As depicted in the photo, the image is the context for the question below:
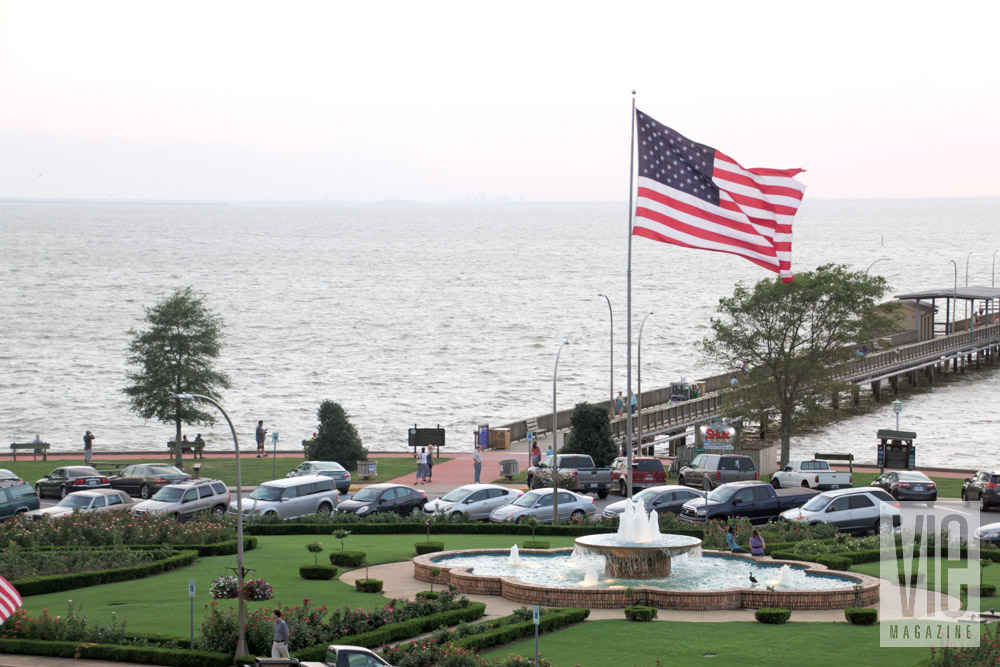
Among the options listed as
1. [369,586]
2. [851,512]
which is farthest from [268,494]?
[851,512]

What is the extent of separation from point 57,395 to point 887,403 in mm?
57032

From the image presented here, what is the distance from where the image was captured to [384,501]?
39.6m

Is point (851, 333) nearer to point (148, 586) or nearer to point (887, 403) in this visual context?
point (887, 403)

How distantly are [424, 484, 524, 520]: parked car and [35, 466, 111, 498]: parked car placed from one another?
12998mm

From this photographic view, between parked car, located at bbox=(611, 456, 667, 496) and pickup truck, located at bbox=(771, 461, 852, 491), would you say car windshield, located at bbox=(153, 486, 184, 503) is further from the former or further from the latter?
pickup truck, located at bbox=(771, 461, 852, 491)

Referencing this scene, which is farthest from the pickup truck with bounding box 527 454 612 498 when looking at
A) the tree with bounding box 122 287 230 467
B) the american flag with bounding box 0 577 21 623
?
the american flag with bounding box 0 577 21 623

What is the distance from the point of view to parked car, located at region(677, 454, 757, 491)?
43.9 metres

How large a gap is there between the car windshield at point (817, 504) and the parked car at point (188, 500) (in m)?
18.7

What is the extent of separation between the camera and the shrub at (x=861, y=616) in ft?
79.6

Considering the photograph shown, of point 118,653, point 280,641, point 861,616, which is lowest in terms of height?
point 118,653

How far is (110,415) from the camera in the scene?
76.2 metres

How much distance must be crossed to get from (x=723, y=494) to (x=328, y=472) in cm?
1590

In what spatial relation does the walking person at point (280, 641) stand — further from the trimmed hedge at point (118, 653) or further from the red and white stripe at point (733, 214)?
the red and white stripe at point (733, 214)

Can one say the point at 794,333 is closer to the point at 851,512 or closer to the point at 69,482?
the point at 851,512
